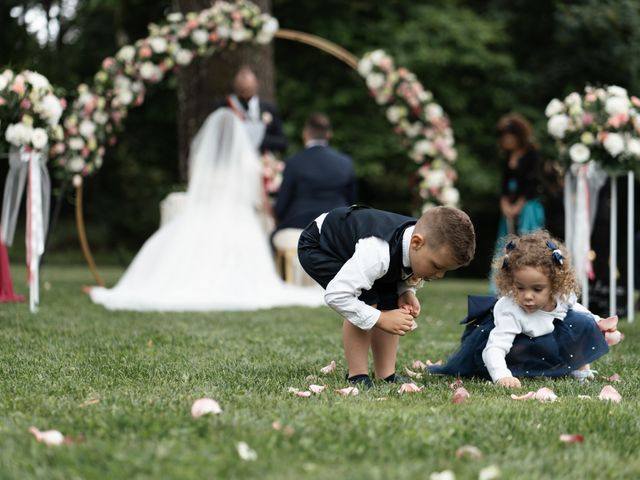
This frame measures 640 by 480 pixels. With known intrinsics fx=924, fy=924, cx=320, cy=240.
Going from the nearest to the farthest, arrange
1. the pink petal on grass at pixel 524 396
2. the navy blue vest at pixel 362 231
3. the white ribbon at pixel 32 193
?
the pink petal on grass at pixel 524 396, the navy blue vest at pixel 362 231, the white ribbon at pixel 32 193

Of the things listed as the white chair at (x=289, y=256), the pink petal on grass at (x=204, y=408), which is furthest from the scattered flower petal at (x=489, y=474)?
the white chair at (x=289, y=256)

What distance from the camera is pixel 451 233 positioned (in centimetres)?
404

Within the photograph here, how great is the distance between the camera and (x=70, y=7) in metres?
24.0

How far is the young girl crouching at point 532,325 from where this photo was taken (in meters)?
4.62

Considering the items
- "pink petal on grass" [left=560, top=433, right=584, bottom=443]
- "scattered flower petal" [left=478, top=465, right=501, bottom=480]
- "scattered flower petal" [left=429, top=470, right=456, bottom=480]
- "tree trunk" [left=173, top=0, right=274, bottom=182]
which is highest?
"tree trunk" [left=173, top=0, right=274, bottom=182]

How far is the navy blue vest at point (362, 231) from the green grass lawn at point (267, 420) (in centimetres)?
61

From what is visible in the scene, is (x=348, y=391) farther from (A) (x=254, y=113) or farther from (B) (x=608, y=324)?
(A) (x=254, y=113)

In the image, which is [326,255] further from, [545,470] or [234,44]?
[234,44]

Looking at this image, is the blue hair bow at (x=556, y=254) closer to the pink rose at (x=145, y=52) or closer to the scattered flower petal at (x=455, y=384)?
the scattered flower petal at (x=455, y=384)

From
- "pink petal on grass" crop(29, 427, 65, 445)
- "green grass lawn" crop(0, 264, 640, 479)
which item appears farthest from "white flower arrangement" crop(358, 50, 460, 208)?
"pink petal on grass" crop(29, 427, 65, 445)

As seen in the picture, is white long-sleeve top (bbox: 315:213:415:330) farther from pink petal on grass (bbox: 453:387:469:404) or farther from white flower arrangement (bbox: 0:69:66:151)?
white flower arrangement (bbox: 0:69:66:151)

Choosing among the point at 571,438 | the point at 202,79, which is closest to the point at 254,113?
the point at 202,79

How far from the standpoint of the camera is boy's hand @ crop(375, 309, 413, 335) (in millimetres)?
4199

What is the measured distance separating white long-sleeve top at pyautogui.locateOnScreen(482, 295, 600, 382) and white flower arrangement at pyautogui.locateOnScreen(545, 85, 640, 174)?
11.0ft
